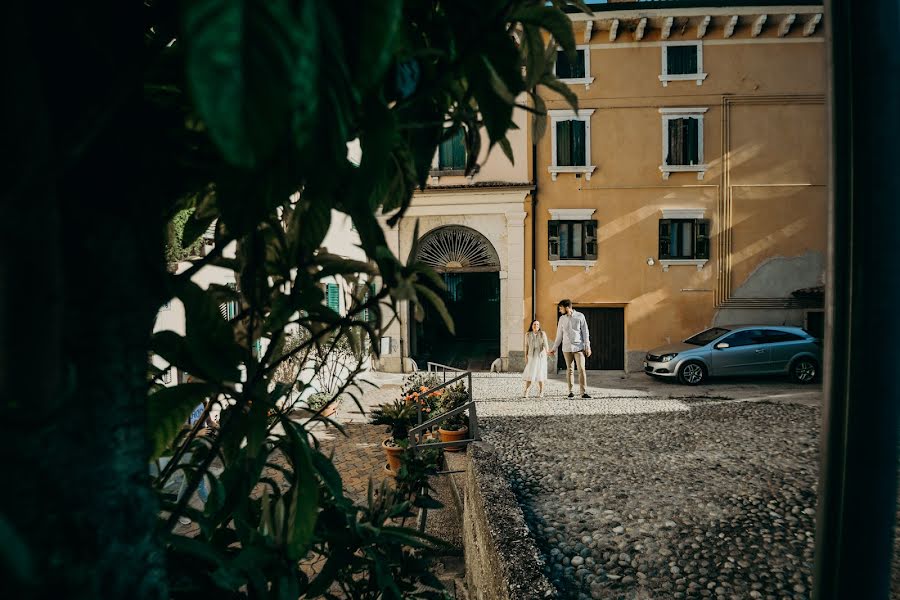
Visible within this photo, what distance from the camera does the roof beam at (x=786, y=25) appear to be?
491 inches

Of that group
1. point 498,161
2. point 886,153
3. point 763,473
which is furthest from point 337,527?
point 498,161

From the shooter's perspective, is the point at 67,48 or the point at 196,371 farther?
the point at 196,371

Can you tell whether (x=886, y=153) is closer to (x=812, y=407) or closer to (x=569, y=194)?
(x=812, y=407)

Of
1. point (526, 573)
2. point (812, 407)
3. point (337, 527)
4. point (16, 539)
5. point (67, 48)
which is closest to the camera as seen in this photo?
point (16, 539)

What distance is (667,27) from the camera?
12.7 m

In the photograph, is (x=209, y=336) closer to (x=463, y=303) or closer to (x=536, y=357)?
(x=536, y=357)

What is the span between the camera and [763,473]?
484 cm

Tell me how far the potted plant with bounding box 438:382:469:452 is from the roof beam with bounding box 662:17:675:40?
1062 cm

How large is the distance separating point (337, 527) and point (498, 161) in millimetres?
12525

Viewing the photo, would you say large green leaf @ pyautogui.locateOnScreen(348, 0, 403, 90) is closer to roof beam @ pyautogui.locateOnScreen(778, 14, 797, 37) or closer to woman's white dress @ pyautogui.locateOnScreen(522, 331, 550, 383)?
woman's white dress @ pyautogui.locateOnScreen(522, 331, 550, 383)

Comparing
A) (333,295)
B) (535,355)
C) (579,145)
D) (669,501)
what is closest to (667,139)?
(579,145)

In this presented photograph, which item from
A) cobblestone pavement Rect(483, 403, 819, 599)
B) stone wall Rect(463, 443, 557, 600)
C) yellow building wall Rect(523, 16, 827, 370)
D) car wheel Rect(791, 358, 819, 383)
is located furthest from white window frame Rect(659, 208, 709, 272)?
stone wall Rect(463, 443, 557, 600)

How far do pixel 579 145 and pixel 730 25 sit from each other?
4.38 meters

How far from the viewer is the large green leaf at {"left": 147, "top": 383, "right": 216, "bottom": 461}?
68cm
